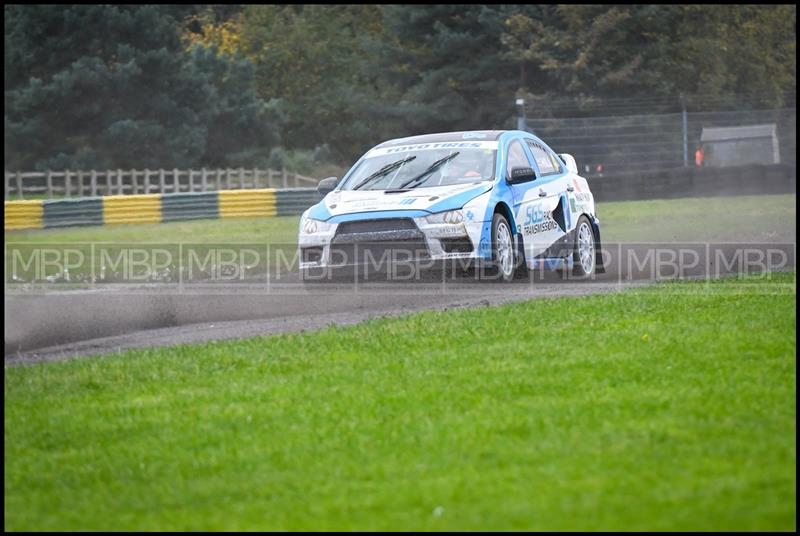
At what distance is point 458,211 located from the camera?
1177 centimetres

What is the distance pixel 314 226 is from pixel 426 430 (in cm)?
617

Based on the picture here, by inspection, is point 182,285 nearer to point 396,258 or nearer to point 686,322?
point 396,258

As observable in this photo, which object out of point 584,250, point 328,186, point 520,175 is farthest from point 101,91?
point 520,175

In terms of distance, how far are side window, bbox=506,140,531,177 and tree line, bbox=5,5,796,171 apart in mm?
30570

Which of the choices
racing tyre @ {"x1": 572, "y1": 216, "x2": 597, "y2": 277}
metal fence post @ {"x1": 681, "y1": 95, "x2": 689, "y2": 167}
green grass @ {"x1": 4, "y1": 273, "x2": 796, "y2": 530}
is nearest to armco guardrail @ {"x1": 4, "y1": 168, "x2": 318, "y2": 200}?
metal fence post @ {"x1": 681, "y1": 95, "x2": 689, "y2": 167}

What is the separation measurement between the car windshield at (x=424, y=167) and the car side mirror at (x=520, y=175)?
0.21 m

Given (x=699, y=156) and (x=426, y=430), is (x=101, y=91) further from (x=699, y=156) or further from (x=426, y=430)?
(x=426, y=430)

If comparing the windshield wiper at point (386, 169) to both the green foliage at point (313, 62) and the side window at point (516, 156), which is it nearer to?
the side window at point (516, 156)

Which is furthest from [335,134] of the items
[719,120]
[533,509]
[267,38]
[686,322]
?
[533,509]

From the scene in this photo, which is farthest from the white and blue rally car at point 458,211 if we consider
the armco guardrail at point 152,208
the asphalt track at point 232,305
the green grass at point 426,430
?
the armco guardrail at point 152,208

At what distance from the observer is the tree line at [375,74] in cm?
4550

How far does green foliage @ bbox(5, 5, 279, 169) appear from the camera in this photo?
4488cm

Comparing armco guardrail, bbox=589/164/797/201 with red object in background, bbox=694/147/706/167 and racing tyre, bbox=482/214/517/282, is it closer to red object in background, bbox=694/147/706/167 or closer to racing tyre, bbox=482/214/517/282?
red object in background, bbox=694/147/706/167

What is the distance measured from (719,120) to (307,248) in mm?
20769
